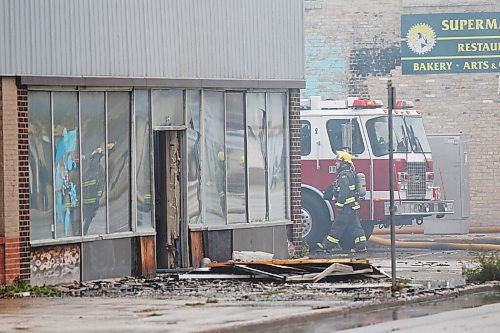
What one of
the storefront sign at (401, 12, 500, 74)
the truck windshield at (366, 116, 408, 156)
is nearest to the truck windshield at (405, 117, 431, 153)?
the truck windshield at (366, 116, 408, 156)

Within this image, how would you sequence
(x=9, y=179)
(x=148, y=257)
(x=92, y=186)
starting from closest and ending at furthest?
(x=9, y=179)
(x=92, y=186)
(x=148, y=257)

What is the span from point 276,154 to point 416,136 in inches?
314

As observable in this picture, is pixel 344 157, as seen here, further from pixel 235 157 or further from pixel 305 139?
pixel 235 157

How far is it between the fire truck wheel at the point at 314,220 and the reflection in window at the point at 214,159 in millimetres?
7162

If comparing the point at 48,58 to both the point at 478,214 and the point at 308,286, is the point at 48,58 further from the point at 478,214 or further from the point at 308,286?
the point at 478,214

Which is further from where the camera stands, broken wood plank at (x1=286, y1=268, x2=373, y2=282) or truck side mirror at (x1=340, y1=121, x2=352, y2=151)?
truck side mirror at (x1=340, y1=121, x2=352, y2=151)

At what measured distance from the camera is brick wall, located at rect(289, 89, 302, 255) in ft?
81.7

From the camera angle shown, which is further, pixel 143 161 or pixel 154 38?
pixel 143 161

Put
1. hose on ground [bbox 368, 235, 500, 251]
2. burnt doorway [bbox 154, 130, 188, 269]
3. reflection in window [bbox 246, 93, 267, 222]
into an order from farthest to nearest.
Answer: hose on ground [bbox 368, 235, 500, 251] → reflection in window [bbox 246, 93, 267, 222] → burnt doorway [bbox 154, 130, 188, 269]

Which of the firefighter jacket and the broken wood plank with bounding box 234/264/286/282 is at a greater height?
the firefighter jacket

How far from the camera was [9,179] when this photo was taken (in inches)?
773

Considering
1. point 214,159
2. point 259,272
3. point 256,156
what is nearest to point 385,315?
point 259,272

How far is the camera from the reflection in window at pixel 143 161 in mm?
21969

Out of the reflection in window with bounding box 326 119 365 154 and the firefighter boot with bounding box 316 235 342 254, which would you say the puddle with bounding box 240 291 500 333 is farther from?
the reflection in window with bounding box 326 119 365 154
